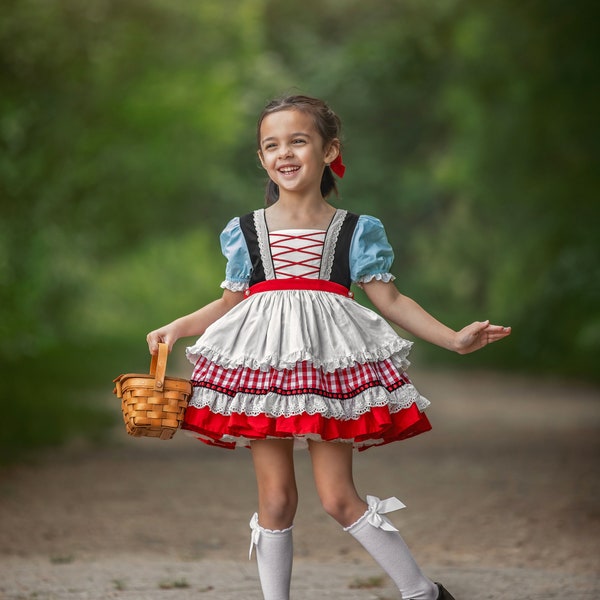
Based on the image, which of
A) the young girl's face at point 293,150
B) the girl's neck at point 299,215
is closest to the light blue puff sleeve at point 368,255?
the girl's neck at point 299,215

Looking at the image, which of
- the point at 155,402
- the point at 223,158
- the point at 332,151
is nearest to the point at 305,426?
the point at 155,402

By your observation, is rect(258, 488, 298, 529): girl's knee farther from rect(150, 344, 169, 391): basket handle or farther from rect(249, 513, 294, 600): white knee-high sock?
rect(150, 344, 169, 391): basket handle

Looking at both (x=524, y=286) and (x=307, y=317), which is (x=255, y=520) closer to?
(x=307, y=317)

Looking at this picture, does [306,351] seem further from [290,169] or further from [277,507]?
[290,169]

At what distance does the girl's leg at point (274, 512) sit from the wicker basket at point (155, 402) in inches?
11.2

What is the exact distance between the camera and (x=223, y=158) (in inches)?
891

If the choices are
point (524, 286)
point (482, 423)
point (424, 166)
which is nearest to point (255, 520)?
point (482, 423)

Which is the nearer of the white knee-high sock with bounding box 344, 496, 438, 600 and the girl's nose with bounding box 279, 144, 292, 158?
the white knee-high sock with bounding box 344, 496, 438, 600

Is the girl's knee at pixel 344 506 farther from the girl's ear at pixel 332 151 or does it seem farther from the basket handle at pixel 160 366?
the girl's ear at pixel 332 151

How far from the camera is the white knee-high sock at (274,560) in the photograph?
3.52 m

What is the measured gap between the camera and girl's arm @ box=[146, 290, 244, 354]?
11.8 feet

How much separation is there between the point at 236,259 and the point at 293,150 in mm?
392

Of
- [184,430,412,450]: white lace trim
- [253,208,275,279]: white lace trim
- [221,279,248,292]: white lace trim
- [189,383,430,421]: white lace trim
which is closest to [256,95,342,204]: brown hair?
[253,208,275,279]: white lace trim

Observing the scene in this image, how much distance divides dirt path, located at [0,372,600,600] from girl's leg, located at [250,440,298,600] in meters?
0.87
